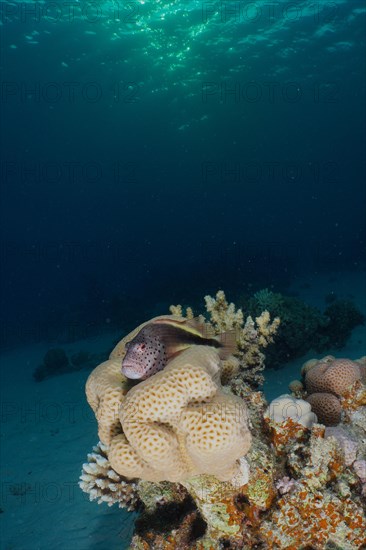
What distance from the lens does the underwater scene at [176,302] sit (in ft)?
8.44

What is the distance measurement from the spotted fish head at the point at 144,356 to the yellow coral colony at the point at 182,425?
0.62 feet

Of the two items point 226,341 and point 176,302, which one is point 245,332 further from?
point 176,302

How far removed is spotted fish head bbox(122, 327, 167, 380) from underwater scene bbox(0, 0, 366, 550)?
13 mm

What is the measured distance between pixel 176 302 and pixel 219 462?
831 inches

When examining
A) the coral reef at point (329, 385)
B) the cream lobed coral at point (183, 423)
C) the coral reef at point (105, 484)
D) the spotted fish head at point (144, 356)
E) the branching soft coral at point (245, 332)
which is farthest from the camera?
the branching soft coral at point (245, 332)

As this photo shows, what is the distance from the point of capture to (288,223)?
96.9m

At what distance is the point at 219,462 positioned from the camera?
228 cm

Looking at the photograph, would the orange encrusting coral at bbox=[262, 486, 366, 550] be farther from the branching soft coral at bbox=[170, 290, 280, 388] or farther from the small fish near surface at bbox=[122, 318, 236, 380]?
the branching soft coral at bbox=[170, 290, 280, 388]

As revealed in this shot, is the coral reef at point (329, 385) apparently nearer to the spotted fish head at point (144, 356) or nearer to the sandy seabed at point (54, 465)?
the spotted fish head at point (144, 356)

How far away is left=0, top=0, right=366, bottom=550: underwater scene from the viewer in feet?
8.44

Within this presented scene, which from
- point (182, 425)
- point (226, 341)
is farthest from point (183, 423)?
point (226, 341)

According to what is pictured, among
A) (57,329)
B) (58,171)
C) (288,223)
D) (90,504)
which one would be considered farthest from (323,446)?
(288,223)

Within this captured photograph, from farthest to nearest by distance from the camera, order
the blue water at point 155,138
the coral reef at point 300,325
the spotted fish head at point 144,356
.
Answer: the blue water at point 155,138
the coral reef at point 300,325
the spotted fish head at point 144,356

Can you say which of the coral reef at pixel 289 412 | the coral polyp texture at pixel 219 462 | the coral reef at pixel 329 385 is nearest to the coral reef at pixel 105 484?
the coral polyp texture at pixel 219 462
